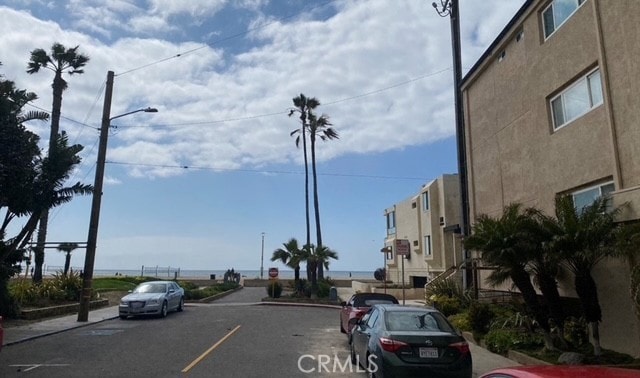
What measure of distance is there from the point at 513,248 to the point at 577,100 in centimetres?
439

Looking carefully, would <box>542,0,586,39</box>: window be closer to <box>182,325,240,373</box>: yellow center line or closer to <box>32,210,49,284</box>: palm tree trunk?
<box>182,325,240,373</box>: yellow center line

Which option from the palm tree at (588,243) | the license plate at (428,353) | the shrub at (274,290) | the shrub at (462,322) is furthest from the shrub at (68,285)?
the palm tree at (588,243)

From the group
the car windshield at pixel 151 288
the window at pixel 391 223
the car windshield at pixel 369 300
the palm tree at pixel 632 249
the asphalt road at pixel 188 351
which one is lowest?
the asphalt road at pixel 188 351

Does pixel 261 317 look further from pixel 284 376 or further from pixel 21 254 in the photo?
pixel 284 376

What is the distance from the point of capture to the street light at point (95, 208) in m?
20.1

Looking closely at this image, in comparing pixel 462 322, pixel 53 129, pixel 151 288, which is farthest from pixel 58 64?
pixel 462 322

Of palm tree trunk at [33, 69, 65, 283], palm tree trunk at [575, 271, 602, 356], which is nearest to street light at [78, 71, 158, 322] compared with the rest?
palm tree trunk at [33, 69, 65, 283]

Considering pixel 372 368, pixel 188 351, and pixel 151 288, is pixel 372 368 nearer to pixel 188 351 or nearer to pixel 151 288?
pixel 188 351

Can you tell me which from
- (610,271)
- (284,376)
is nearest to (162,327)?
(284,376)

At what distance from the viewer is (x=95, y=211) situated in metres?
21.1

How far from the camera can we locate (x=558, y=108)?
45.2ft

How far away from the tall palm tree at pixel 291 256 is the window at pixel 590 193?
21.9 meters

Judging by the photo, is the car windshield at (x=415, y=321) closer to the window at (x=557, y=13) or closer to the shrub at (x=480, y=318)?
the shrub at (x=480, y=318)

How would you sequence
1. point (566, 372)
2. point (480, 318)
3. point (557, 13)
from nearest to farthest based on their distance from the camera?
point (566, 372), point (557, 13), point (480, 318)
